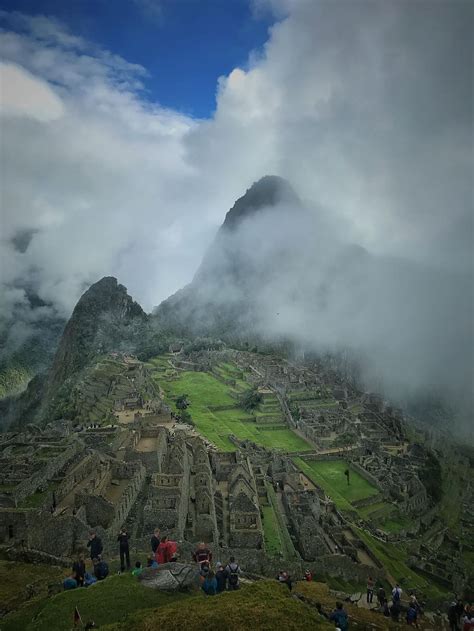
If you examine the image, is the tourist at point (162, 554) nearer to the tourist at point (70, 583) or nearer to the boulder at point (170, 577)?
the boulder at point (170, 577)

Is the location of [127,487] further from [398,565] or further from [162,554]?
[398,565]

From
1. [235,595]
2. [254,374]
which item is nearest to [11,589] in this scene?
[235,595]

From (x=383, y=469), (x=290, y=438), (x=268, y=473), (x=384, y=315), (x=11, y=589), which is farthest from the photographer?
(x=384, y=315)

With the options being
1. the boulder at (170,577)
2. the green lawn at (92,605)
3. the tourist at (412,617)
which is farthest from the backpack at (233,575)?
the tourist at (412,617)

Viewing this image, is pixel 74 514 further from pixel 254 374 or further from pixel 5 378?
pixel 5 378

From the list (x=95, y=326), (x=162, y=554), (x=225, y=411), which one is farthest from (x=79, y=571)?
(x=95, y=326)

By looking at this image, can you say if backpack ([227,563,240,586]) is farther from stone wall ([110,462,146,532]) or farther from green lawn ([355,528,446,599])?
green lawn ([355,528,446,599])
